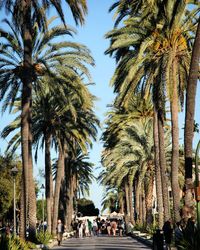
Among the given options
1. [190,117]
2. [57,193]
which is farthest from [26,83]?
[57,193]

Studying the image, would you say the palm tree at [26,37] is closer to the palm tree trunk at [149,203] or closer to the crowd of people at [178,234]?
the crowd of people at [178,234]

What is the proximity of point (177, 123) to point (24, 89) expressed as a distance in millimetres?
8017

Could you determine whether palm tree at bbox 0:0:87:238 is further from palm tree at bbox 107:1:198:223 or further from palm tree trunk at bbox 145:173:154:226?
palm tree trunk at bbox 145:173:154:226

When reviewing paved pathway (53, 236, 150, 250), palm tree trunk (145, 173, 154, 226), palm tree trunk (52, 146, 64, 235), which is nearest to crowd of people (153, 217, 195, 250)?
paved pathway (53, 236, 150, 250)

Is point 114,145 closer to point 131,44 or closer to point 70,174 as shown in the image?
point 70,174

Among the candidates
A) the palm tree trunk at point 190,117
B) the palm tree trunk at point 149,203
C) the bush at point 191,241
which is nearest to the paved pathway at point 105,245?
the palm tree trunk at point 149,203

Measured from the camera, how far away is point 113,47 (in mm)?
31969

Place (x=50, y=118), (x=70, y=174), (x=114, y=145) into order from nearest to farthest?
(x=50, y=118), (x=114, y=145), (x=70, y=174)

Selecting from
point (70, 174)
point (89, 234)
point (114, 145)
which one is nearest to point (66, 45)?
point (114, 145)

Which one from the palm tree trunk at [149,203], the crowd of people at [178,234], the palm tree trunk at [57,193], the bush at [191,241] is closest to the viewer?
the bush at [191,241]

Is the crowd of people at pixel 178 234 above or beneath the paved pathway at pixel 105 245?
above

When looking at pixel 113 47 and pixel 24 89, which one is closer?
pixel 24 89

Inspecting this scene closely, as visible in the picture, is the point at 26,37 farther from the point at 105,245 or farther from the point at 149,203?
the point at 149,203

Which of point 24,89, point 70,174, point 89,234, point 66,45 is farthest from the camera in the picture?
point 70,174
